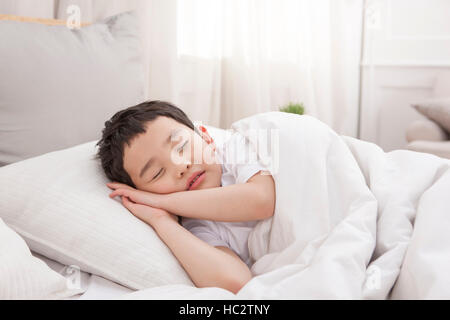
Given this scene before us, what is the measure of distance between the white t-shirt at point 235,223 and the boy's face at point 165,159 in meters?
0.05

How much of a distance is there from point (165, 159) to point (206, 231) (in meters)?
0.20

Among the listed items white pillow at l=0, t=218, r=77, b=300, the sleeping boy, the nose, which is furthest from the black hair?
white pillow at l=0, t=218, r=77, b=300

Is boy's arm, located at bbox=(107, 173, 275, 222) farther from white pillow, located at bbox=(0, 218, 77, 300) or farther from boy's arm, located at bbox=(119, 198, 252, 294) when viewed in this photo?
white pillow, located at bbox=(0, 218, 77, 300)

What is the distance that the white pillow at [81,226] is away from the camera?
89cm

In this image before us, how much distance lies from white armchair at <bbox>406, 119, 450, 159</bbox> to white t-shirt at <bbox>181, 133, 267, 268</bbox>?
129cm

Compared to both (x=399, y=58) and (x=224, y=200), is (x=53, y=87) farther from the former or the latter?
(x=399, y=58)

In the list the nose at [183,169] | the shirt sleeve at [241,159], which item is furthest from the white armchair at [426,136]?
the nose at [183,169]

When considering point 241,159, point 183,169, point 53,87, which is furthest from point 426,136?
point 53,87

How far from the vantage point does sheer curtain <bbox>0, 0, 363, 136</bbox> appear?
2248 millimetres

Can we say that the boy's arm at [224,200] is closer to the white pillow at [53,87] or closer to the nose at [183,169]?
the nose at [183,169]

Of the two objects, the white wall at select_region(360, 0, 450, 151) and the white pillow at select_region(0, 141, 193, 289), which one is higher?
the white wall at select_region(360, 0, 450, 151)

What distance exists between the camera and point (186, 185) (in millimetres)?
1068

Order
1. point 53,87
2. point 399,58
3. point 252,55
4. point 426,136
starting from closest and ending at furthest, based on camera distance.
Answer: point 53,87, point 426,136, point 252,55, point 399,58

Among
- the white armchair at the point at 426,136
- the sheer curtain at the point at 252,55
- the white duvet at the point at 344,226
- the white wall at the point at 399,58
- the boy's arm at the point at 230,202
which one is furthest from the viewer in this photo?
the white wall at the point at 399,58
